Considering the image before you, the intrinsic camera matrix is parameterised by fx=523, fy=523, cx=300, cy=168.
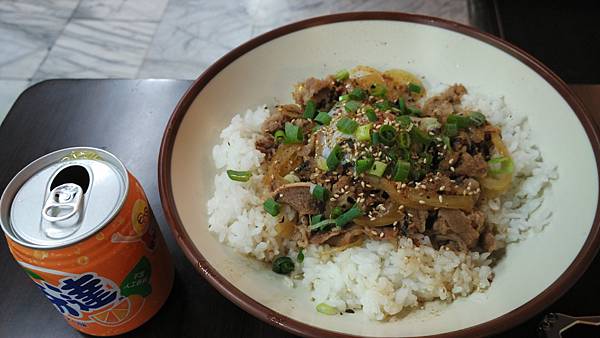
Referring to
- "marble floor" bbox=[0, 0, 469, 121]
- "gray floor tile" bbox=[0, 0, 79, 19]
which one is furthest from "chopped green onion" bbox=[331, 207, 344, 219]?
"gray floor tile" bbox=[0, 0, 79, 19]

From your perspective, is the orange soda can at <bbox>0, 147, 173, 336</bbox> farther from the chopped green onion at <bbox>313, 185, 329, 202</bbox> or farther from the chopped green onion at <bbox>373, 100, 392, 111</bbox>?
the chopped green onion at <bbox>373, 100, 392, 111</bbox>

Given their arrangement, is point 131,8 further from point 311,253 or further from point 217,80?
point 311,253

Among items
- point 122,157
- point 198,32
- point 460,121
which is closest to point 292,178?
point 460,121

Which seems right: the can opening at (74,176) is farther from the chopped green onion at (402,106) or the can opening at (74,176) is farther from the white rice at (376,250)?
the chopped green onion at (402,106)

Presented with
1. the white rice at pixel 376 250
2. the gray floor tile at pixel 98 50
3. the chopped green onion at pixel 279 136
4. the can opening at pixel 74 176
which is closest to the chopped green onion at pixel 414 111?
the white rice at pixel 376 250

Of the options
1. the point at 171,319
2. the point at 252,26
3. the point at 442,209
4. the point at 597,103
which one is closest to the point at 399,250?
the point at 442,209
